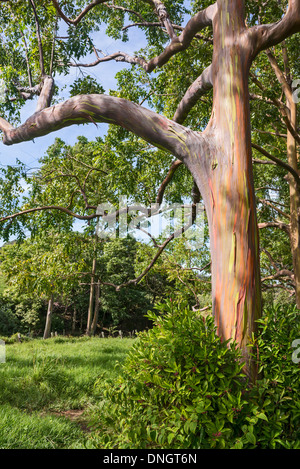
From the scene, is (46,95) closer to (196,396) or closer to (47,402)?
(196,396)

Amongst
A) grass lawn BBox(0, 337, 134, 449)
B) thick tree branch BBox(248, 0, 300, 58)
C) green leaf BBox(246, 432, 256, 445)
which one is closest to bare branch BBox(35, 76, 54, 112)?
thick tree branch BBox(248, 0, 300, 58)

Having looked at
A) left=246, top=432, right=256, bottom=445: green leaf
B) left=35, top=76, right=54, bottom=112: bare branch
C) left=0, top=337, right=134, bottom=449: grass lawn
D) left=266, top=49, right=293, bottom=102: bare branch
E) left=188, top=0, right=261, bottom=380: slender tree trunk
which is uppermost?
left=266, top=49, right=293, bottom=102: bare branch

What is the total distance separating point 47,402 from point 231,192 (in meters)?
4.74

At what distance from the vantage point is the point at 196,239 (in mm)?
11992

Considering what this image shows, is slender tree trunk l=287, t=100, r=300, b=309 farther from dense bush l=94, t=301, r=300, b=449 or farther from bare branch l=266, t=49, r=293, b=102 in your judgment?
dense bush l=94, t=301, r=300, b=449

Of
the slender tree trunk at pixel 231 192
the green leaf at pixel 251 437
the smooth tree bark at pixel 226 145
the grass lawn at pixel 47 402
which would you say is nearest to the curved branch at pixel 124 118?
the smooth tree bark at pixel 226 145

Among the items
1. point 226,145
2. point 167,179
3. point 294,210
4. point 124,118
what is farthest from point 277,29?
point 294,210

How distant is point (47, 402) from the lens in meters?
5.84

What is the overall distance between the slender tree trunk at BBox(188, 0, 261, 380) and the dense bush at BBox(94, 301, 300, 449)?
0.36 metres

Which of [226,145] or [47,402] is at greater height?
[226,145]

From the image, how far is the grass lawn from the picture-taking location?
4102mm

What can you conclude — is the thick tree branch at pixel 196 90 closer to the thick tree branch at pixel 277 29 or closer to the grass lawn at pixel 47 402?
the thick tree branch at pixel 277 29

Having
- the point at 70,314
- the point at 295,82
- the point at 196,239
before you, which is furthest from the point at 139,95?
the point at 70,314
